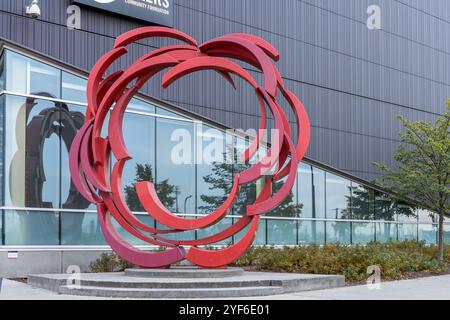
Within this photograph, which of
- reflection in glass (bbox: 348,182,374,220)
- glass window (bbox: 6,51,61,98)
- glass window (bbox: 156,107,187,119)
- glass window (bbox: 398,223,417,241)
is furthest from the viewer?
glass window (bbox: 398,223,417,241)

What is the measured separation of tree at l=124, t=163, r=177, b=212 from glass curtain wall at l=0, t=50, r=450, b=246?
0.03 m

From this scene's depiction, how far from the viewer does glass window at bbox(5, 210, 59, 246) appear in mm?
20875

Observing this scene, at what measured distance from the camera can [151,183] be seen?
18.5 m

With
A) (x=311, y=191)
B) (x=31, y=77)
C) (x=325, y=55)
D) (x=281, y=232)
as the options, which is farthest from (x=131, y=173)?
(x=325, y=55)

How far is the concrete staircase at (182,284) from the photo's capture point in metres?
15.0

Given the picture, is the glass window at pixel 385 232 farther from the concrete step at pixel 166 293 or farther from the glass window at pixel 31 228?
the concrete step at pixel 166 293

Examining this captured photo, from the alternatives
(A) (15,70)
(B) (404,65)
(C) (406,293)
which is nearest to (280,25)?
(B) (404,65)

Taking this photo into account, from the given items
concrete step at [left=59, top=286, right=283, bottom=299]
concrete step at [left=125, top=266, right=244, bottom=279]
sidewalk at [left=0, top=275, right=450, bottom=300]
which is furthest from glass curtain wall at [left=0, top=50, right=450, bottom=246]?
concrete step at [left=59, top=286, right=283, bottom=299]

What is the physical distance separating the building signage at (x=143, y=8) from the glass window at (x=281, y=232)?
8.75 metres

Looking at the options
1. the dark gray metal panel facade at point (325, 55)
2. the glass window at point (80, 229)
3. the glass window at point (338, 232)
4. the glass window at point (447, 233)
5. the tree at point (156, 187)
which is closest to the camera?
the glass window at point (80, 229)

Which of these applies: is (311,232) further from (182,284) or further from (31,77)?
(182,284)

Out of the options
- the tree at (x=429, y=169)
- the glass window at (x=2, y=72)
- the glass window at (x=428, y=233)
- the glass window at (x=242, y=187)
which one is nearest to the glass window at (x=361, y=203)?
the glass window at (x=428, y=233)

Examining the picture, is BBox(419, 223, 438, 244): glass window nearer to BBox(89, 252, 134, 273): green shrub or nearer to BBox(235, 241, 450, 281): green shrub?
BBox(235, 241, 450, 281): green shrub

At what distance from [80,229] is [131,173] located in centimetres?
263
